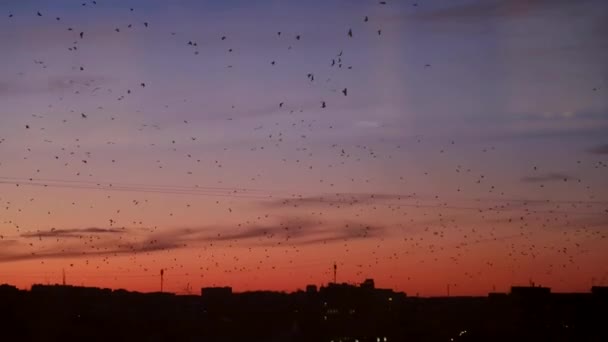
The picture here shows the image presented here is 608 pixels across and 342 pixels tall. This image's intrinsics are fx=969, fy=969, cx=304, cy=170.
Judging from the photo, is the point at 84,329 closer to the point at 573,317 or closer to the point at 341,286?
the point at 573,317

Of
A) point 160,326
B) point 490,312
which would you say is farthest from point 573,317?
point 160,326

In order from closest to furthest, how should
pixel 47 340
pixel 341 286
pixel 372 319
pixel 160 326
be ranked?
1. pixel 47 340
2. pixel 160 326
3. pixel 372 319
4. pixel 341 286

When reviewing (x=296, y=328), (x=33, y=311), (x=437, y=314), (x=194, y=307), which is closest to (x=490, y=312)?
(x=437, y=314)

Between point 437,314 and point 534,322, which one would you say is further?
point 437,314

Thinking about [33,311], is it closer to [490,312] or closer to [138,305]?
[138,305]

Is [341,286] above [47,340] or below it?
above

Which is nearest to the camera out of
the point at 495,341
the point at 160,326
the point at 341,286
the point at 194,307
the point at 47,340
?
the point at 47,340
